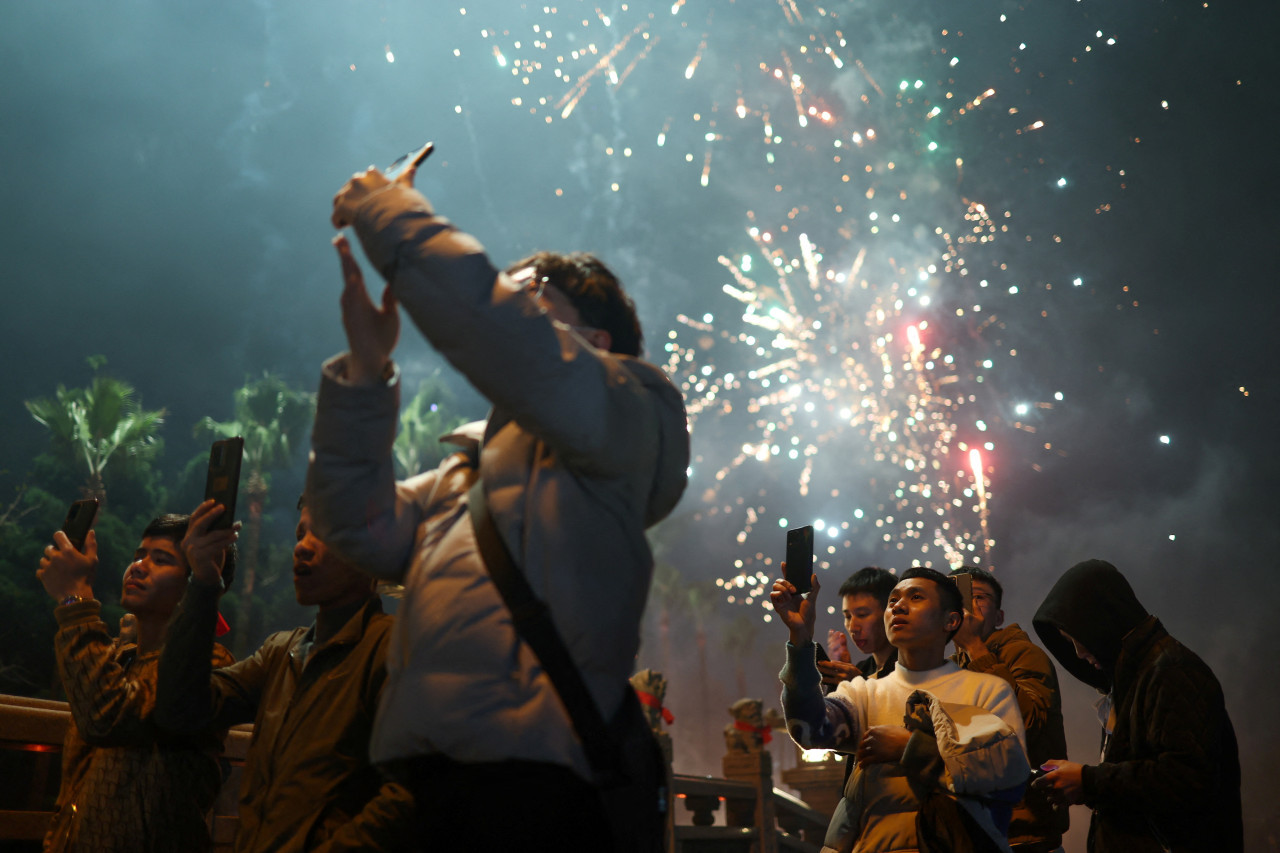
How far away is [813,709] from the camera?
3.25 meters

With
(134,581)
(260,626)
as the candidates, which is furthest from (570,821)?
(260,626)

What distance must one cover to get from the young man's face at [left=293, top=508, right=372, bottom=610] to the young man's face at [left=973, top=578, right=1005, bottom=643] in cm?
334

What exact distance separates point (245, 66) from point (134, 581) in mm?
85979

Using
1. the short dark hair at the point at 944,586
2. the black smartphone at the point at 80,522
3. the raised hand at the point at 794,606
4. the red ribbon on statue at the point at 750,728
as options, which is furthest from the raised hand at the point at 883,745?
the red ribbon on statue at the point at 750,728

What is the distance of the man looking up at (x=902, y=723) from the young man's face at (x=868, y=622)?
699 millimetres

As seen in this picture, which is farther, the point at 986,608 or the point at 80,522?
the point at 986,608

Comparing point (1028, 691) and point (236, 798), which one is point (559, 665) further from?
point (236, 798)

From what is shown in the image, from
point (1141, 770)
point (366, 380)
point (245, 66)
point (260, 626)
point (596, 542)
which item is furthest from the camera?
point (245, 66)

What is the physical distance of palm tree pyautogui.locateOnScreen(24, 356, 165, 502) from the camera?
Result: 31.9 m

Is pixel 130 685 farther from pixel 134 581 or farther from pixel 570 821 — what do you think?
pixel 570 821

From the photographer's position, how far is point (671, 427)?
170cm

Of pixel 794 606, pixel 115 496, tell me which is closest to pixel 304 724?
pixel 794 606

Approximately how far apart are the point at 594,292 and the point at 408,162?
0.48 meters

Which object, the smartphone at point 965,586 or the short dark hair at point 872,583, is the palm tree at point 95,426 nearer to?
the short dark hair at point 872,583
